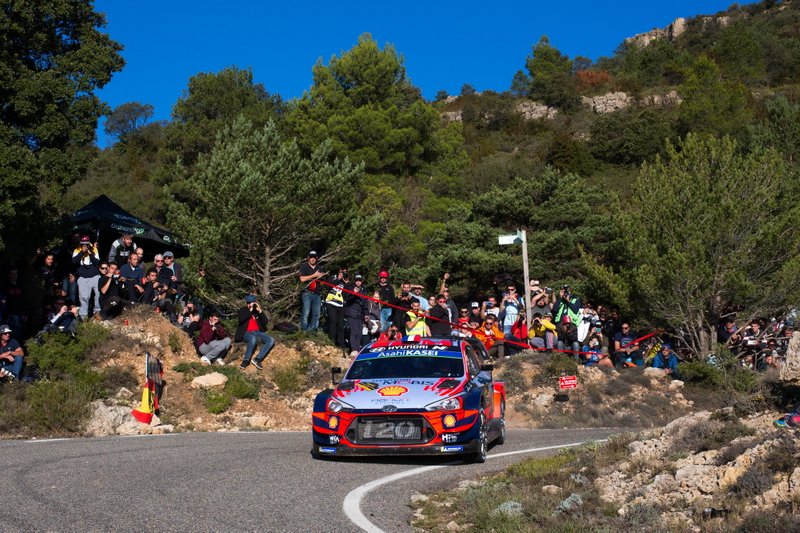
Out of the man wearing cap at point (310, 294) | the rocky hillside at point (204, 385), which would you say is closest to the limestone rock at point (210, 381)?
the rocky hillside at point (204, 385)

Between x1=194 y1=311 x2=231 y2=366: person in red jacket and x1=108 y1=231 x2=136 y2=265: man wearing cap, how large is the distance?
262 cm

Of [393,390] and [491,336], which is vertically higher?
[491,336]

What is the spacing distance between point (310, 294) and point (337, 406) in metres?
11.4

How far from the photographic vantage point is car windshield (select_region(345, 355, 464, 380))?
491 inches

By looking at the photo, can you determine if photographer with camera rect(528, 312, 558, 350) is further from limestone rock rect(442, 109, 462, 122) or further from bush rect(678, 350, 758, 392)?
limestone rock rect(442, 109, 462, 122)

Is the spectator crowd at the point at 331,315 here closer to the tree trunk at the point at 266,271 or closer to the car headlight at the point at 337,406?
the tree trunk at the point at 266,271

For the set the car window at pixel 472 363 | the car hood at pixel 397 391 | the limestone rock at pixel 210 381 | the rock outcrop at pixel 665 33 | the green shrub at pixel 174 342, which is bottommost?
the limestone rock at pixel 210 381

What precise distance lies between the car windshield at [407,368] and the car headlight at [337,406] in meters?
0.98

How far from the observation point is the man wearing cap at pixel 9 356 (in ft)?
55.3

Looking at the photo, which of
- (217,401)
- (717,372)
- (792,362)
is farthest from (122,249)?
(792,362)

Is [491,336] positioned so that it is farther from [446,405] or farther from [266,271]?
[446,405]

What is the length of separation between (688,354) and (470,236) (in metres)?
14.8

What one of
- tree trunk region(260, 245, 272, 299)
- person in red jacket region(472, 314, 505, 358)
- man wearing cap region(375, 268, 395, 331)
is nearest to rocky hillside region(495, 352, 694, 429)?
person in red jacket region(472, 314, 505, 358)

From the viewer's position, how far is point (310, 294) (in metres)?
22.7
